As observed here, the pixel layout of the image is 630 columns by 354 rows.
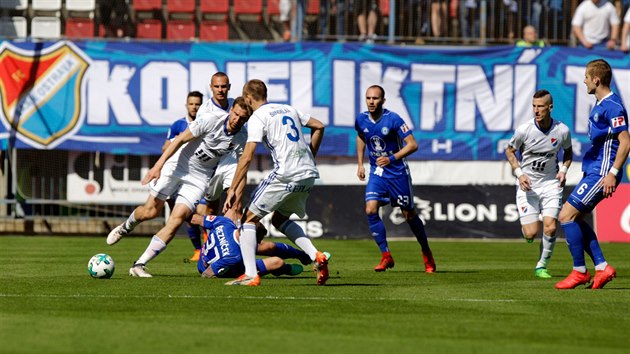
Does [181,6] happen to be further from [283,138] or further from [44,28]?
[283,138]

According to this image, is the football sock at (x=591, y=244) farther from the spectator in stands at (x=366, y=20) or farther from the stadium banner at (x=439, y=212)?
the spectator in stands at (x=366, y=20)

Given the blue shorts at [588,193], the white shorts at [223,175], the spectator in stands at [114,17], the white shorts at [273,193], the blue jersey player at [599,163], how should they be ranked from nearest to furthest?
the blue jersey player at [599,163], the blue shorts at [588,193], the white shorts at [273,193], the white shorts at [223,175], the spectator in stands at [114,17]

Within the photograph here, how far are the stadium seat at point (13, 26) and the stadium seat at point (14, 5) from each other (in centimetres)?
22

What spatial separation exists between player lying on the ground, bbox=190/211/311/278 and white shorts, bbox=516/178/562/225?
3390 mm

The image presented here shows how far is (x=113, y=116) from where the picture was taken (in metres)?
25.2

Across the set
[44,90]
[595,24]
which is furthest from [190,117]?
[595,24]

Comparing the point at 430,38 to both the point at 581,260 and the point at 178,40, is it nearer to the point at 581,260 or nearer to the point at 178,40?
the point at 178,40

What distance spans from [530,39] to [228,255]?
14.2m

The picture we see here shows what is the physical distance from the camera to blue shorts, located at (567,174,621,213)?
1220cm

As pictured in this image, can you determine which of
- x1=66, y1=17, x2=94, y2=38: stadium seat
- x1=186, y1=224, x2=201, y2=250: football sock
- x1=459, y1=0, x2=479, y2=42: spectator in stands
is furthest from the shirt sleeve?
x1=459, y1=0, x2=479, y2=42: spectator in stands

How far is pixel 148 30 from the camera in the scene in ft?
85.0

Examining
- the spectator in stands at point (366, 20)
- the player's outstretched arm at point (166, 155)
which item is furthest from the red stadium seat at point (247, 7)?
the player's outstretched arm at point (166, 155)

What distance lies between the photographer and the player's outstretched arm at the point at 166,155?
13.2m

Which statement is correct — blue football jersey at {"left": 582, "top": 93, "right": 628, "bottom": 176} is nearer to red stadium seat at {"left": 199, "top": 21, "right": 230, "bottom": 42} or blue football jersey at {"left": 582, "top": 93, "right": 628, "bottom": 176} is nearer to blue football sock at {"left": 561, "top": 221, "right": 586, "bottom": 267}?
blue football sock at {"left": 561, "top": 221, "right": 586, "bottom": 267}
